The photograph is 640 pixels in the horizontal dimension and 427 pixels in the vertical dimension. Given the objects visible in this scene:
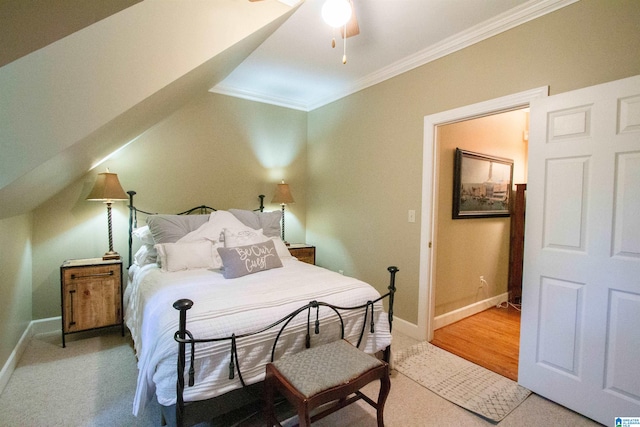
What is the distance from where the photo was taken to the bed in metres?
1.45

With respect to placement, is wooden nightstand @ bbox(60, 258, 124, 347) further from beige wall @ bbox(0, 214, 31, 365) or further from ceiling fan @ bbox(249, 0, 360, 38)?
ceiling fan @ bbox(249, 0, 360, 38)

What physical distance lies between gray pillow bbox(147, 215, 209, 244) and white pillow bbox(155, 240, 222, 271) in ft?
0.36

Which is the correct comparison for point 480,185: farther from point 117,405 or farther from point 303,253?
point 117,405

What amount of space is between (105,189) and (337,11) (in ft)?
8.12

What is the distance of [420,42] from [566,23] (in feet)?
3.30

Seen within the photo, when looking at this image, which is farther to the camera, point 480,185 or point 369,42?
point 480,185

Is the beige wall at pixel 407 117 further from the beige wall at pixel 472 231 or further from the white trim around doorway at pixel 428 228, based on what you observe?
the beige wall at pixel 472 231

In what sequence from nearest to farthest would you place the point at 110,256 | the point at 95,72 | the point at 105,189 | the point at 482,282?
the point at 95,72
the point at 105,189
the point at 110,256
the point at 482,282

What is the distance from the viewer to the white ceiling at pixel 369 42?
2104 mm

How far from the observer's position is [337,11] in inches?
65.1

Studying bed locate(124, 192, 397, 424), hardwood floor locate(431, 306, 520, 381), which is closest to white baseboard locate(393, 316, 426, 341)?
hardwood floor locate(431, 306, 520, 381)

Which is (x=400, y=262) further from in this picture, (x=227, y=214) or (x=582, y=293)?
(x=227, y=214)

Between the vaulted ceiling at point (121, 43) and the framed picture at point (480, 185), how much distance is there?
1.24 metres

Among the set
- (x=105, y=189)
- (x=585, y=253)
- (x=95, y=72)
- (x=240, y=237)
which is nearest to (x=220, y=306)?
(x=240, y=237)
